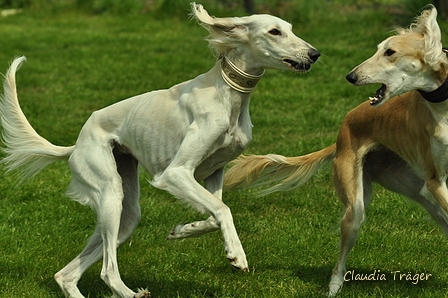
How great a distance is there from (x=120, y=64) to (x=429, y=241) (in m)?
8.80

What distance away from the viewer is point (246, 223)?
645 cm

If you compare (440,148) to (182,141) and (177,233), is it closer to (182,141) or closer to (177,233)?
(182,141)

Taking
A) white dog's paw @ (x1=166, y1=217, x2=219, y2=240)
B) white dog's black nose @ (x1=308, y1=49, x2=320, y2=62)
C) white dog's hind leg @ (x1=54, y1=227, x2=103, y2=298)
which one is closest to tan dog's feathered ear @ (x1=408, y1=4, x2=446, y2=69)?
white dog's black nose @ (x1=308, y1=49, x2=320, y2=62)

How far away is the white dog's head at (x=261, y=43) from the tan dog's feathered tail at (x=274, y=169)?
148 cm

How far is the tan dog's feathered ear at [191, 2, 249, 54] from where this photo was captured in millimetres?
4594

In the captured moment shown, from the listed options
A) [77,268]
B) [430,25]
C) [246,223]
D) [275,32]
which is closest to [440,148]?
[430,25]

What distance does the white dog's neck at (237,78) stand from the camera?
4.57 meters

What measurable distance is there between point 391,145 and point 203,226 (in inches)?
60.5

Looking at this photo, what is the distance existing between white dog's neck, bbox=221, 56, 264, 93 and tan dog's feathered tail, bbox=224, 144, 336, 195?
1.39 meters

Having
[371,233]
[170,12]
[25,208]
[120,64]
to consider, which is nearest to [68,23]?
[170,12]

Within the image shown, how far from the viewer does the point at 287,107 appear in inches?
412

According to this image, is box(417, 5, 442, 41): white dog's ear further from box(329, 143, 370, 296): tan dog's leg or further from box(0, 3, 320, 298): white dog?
→ box(329, 143, 370, 296): tan dog's leg

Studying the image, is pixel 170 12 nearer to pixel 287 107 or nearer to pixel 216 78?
pixel 287 107

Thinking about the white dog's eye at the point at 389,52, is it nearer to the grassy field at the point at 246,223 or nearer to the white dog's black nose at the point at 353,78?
the white dog's black nose at the point at 353,78
